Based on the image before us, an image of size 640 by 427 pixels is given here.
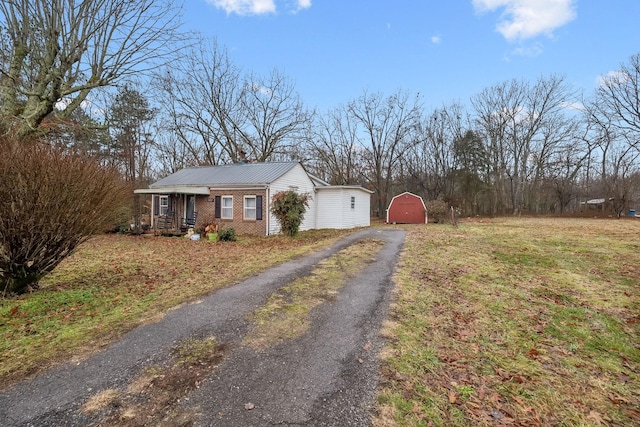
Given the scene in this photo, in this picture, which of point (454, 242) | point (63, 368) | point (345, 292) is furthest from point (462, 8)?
point (63, 368)

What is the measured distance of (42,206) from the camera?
4988mm

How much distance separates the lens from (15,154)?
4762mm

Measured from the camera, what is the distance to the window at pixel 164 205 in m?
18.0

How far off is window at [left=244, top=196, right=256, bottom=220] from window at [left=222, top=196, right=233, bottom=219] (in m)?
0.89

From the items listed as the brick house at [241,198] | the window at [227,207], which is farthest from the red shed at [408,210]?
the window at [227,207]

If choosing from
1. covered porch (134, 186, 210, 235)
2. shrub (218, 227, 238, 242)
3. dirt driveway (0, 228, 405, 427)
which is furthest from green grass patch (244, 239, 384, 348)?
covered porch (134, 186, 210, 235)

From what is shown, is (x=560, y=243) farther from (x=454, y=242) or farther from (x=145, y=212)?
(x=145, y=212)

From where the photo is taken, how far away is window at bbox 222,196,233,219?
16.7 metres

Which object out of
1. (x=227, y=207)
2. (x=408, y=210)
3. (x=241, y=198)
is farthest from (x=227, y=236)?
(x=408, y=210)

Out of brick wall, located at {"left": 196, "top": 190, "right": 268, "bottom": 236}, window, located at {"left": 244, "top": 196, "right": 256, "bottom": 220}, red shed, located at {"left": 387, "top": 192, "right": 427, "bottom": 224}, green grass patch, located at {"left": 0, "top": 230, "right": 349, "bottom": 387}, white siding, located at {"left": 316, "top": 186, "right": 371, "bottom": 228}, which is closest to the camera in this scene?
green grass patch, located at {"left": 0, "top": 230, "right": 349, "bottom": 387}

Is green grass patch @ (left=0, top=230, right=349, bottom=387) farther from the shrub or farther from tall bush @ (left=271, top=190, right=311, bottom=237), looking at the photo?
tall bush @ (left=271, top=190, right=311, bottom=237)

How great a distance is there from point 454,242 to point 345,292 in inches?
332

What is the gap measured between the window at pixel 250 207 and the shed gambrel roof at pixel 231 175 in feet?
2.77

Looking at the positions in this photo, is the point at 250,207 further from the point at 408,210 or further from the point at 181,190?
the point at 408,210
